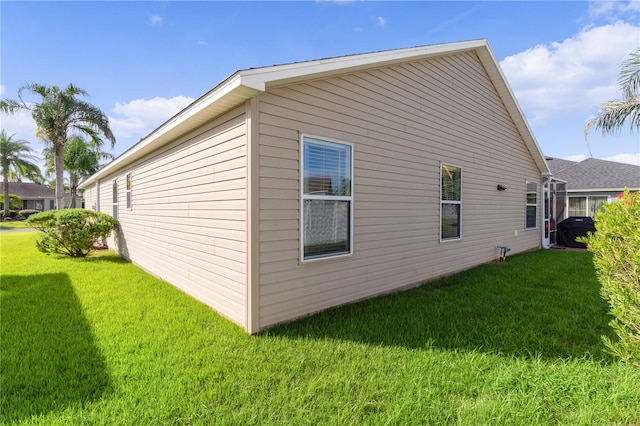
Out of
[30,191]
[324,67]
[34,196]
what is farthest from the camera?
[30,191]

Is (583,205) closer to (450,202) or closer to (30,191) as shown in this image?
(450,202)

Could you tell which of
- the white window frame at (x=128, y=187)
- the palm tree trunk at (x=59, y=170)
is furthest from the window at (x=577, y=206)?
the palm tree trunk at (x=59, y=170)

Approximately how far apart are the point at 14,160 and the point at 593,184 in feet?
139

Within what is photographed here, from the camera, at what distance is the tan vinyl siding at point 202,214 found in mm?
3693

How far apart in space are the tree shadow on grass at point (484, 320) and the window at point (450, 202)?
1.07 meters

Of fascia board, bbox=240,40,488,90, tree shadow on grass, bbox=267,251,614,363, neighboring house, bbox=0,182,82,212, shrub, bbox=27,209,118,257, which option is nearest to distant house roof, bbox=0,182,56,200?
neighboring house, bbox=0,182,82,212

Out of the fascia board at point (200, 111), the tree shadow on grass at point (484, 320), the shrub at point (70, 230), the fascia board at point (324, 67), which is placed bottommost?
the tree shadow on grass at point (484, 320)

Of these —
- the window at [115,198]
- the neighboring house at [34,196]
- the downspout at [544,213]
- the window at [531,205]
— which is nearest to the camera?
the window at [115,198]

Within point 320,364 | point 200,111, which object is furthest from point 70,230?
point 320,364

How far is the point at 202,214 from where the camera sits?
15.0 feet

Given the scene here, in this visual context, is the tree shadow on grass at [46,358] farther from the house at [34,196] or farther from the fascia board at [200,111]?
the house at [34,196]

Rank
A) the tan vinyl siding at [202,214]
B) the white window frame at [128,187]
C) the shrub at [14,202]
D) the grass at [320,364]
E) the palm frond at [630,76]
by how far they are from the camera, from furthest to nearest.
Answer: the shrub at [14,202] → the white window frame at [128,187] → the palm frond at [630,76] → the tan vinyl siding at [202,214] → the grass at [320,364]

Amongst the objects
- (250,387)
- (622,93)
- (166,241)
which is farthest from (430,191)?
(622,93)

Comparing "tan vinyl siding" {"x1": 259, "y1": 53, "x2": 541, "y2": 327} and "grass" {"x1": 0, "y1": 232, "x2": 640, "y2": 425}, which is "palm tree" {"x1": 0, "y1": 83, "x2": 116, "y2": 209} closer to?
"grass" {"x1": 0, "y1": 232, "x2": 640, "y2": 425}
